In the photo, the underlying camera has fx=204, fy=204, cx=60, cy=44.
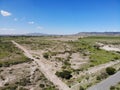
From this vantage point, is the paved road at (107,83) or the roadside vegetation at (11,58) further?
the roadside vegetation at (11,58)

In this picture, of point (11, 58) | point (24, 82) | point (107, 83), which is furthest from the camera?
point (11, 58)

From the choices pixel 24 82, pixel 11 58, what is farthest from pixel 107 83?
pixel 11 58

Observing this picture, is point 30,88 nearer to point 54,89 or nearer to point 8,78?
point 54,89

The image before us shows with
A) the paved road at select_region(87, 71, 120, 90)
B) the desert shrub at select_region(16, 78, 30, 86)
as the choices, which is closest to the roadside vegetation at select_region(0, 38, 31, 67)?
the desert shrub at select_region(16, 78, 30, 86)

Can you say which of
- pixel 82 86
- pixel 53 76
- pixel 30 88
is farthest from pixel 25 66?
pixel 82 86

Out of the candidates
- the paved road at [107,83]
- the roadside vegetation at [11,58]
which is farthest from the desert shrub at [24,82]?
the roadside vegetation at [11,58]

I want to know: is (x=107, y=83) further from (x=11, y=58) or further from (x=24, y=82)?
(x=11, y=58)

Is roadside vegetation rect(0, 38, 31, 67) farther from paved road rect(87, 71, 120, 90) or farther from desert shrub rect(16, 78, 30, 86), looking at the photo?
paved road rect(87, 71, 120, 90)

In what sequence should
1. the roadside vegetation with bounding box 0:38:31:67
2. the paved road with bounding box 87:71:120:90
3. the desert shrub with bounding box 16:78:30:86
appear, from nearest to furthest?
the paved road with bounding box 87:71:120:90 < the desert shrub with bounding box 16:78:30:86 < the roadside vegetation with bounding box 0:38:31:67

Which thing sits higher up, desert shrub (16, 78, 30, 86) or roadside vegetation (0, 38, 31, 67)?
desert shrub (16, 78, 30, 86)

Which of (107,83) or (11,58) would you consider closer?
(107,83)

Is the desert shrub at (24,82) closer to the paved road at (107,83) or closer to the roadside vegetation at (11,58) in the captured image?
the paved road at (107,83)

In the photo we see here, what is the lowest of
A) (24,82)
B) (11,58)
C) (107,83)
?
(11,58)
